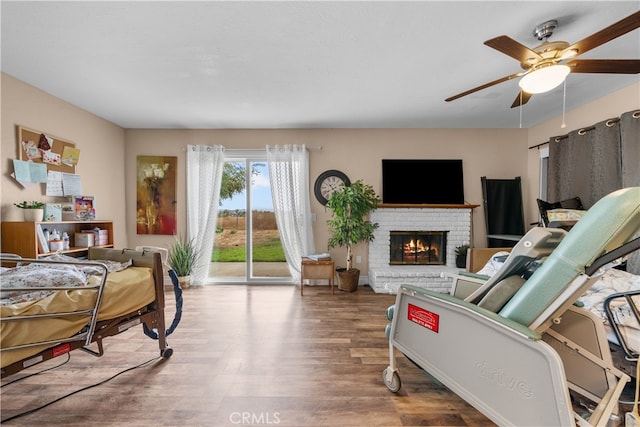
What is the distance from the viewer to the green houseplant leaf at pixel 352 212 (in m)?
3.62

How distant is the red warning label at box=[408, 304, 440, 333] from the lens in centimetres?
146

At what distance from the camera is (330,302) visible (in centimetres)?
331

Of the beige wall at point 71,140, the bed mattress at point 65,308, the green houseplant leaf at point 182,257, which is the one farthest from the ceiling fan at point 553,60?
the green houseplant leaf at point 182,257

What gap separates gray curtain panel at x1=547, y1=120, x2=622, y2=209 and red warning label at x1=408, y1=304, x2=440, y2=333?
2779 millimetres

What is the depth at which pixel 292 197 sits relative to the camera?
3969 mm

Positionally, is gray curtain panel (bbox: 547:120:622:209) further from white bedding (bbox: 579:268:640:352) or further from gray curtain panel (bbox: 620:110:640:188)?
white bedding (bbox: 579:268:640:352)

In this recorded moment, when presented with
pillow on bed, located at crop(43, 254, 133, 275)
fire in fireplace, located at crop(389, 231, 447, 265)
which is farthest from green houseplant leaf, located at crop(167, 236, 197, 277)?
fire in fireplace, located at crop(389, 231, 447, 265)

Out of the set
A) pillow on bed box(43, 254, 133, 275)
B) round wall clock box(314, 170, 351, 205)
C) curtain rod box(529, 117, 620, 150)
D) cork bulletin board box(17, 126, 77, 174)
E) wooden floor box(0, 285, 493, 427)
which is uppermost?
curtain rod box(529, 117, 620, 150)

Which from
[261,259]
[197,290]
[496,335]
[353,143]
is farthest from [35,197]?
[496,335]

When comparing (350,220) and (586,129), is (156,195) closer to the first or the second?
(350,220)

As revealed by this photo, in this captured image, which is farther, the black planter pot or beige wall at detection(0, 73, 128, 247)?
the black planter pot

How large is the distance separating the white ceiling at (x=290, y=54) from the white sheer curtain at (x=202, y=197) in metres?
0.72

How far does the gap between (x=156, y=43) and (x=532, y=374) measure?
9.88 ft

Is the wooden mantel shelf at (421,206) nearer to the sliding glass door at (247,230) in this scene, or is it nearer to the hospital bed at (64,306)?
the sliding glass door at (247,230)
